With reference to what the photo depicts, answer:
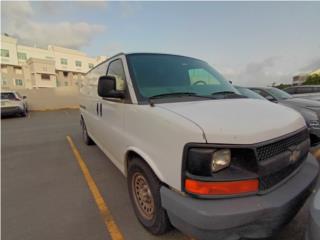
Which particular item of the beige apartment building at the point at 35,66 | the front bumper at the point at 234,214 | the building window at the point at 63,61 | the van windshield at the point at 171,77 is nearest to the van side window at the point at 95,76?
the van windshield at the point at 171,77

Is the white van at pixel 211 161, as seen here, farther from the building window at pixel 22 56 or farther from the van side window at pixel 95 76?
the building window at pixel 22 56

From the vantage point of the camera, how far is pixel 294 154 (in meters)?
2.05

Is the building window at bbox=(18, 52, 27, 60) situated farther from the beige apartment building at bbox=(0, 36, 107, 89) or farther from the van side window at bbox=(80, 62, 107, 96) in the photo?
the van side window at bbox=(80, 62, 107, 96)

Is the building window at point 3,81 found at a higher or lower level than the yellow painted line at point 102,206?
higher

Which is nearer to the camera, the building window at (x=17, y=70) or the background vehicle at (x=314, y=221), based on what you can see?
the background vehicle at (x=314, y=221)

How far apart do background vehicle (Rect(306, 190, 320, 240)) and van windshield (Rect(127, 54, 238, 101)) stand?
1490mm

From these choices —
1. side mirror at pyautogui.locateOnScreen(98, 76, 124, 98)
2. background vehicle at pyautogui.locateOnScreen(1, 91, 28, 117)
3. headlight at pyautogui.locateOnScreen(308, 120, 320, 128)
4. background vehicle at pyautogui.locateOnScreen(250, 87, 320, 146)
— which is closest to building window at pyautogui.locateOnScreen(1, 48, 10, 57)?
background vehicle at pyautogui.locateOnScreen(1, 91, 28, 117)

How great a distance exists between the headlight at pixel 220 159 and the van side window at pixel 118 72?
1.56 meters

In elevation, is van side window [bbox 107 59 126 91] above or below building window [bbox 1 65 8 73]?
below

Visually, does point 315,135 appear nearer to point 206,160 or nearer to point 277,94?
point 277,94

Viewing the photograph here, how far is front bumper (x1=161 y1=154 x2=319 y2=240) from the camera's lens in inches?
62.1

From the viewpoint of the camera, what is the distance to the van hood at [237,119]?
5.42ft

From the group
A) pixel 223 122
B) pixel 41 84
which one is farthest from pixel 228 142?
pixel 41 84

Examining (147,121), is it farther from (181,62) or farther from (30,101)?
(30,101)
